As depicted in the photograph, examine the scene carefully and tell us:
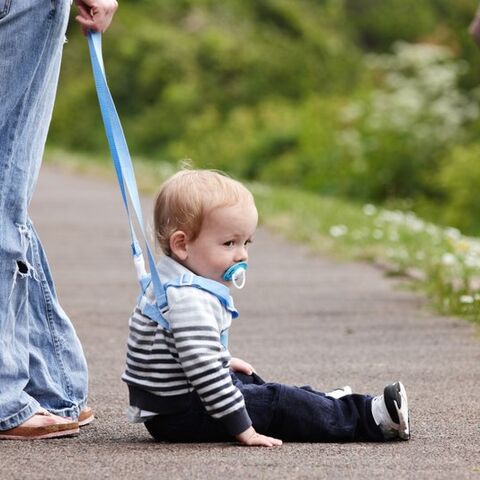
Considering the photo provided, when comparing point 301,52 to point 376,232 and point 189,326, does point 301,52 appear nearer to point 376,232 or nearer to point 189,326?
point 376,232

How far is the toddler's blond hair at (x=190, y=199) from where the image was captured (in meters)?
4.12

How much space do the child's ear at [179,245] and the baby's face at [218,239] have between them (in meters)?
0.01

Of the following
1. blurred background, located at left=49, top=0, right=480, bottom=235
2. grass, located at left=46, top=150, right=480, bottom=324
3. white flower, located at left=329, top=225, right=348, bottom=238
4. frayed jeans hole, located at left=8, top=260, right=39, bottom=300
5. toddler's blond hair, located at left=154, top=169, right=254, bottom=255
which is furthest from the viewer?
blurred background, located at left=49, top=0, right=480, bottom=235

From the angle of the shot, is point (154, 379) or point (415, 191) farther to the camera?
point (415, 191)

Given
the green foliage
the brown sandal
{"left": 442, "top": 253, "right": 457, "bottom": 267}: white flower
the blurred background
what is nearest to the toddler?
the brown sandal

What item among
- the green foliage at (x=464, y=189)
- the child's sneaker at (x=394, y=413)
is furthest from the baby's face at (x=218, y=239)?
the green foliage at (x=464, y=189)

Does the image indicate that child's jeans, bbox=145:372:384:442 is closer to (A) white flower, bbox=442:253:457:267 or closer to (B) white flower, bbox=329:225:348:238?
(A) white flower, bbox=442:253:457:267

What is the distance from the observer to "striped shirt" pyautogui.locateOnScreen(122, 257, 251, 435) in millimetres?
3984

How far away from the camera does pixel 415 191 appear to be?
2038 cm

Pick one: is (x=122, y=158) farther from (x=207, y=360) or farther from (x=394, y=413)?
(x=394, y=413)

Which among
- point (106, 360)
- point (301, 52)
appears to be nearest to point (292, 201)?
point (106, 360)

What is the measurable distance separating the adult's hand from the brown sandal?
3.64 feet

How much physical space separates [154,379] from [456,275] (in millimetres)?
4357

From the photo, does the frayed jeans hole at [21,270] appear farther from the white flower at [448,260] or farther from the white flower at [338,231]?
the white flower at [338,231]
